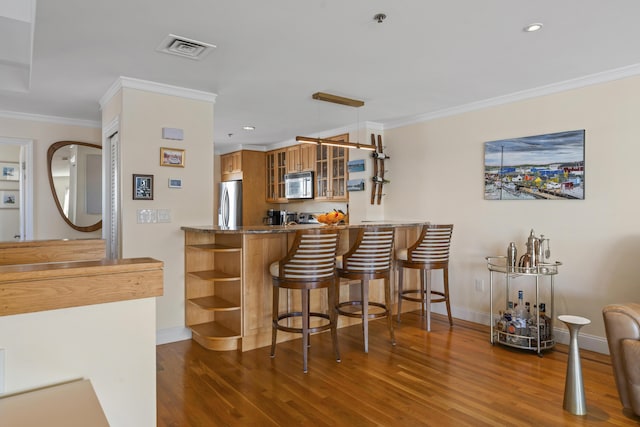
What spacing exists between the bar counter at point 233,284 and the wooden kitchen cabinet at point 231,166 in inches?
130

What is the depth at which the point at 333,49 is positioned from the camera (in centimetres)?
279

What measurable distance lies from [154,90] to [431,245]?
114 inches

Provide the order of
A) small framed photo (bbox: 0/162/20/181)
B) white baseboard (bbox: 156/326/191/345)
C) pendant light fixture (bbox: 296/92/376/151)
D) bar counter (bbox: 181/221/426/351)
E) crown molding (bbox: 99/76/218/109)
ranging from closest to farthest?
bar counter (bbox: 181/221/426/351)
crown molding (bbox: 99/76/218/109)
white baseboard (bbox: 156/326/191/345)
pendant light fixture (bbox: 296/92/376/151)
small framed photo (bbox: 0/162/20/181)

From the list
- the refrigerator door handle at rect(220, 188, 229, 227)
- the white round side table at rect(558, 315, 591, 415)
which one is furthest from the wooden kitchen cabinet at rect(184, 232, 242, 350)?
the refrigerator door handle at rect(220, 188, 229, 227)

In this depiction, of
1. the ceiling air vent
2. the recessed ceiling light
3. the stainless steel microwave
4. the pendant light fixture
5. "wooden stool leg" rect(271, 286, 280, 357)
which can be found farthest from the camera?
the stainless steel microwave

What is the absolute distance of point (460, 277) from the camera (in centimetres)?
442

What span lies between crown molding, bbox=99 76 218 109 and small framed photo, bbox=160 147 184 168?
1.63ft

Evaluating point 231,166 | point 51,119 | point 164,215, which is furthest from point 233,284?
→ point 231,166

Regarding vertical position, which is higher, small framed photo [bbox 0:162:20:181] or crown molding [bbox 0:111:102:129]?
crown molding [bbox 0:111:102:129]

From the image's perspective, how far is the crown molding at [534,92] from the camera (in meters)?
3.21

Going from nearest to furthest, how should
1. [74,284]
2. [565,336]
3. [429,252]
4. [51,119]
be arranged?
[74,284], [565,336], [429,252], [51,119]

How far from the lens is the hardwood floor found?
228 centimetres

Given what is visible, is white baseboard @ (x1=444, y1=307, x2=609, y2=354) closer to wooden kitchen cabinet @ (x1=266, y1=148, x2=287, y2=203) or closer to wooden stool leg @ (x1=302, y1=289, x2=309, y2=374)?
wooden stool leg @ (x1=302, y1=289, x2=309, y2=374)

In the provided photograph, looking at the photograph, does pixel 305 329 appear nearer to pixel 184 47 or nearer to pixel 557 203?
pixel 184 47
